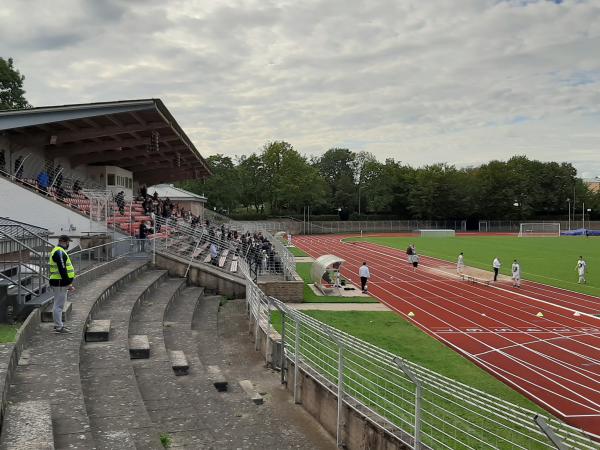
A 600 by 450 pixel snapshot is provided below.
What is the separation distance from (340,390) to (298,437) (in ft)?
2.84

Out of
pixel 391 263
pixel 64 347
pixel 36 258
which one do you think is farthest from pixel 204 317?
pixel 391 263

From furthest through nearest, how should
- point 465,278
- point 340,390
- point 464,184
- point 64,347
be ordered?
point 464,184
point 465,278
point 64,347
point 340,390

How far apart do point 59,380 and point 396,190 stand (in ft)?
300

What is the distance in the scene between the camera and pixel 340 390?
22.1 feet

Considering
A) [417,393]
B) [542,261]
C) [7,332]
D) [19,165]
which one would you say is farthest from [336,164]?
[417,393]

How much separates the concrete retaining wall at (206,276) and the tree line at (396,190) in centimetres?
5977

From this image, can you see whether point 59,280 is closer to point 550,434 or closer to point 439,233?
point 550,434

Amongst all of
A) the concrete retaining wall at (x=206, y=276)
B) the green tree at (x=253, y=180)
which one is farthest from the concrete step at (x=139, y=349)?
the green tree at (x=253, y=180)

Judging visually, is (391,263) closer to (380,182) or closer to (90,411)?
(90,411)

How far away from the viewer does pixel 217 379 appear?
347 inches

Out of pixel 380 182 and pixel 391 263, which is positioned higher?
pixel 380 182

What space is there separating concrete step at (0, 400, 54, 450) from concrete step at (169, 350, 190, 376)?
10.9 ft

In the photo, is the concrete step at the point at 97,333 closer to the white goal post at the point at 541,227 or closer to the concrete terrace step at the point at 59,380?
the concrete terrace step at the point at 59,380

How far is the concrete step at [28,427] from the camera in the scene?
181 inches
